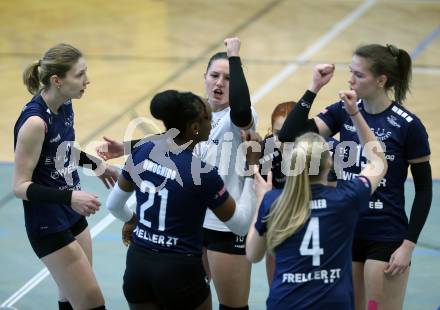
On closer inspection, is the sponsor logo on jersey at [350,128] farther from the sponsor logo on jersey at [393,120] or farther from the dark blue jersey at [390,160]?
the sponsor logo on jersey at [393,120]

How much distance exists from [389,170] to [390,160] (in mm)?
63

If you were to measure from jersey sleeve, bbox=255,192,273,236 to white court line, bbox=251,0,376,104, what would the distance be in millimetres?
6840

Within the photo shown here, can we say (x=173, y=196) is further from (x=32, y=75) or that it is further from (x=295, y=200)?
(x=32, y=75)

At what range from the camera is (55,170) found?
568 centimetres

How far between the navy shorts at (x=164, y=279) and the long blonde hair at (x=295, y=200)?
54cm

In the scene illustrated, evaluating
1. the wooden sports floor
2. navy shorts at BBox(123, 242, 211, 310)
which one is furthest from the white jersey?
the wooden sports floor

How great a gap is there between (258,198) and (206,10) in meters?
11.2

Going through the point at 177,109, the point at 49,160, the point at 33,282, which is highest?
the point at 177,109

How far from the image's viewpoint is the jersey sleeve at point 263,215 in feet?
14.9

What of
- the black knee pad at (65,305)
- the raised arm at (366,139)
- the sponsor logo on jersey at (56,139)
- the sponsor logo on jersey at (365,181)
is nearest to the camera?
the sponsor logo on jersey at (365,181)

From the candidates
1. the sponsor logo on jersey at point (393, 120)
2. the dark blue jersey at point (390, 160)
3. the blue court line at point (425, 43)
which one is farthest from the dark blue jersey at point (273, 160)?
the blue court line at point (425, 43)

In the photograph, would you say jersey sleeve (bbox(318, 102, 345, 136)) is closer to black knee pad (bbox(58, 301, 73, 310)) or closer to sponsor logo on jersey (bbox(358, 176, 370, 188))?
sponsor logo on jersey (bbox(358, 176, 370, 188))

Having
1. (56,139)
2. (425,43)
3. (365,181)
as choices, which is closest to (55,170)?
(56,139)

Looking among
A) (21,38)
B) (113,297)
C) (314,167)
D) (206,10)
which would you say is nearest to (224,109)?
(314,167)
